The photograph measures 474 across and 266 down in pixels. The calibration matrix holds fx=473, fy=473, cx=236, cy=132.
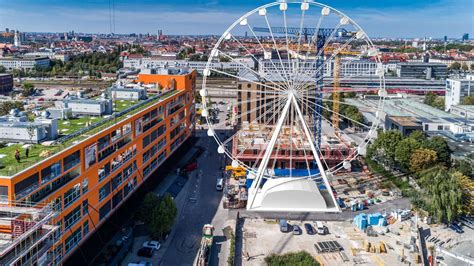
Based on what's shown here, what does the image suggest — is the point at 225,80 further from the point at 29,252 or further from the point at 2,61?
the point at 29,252

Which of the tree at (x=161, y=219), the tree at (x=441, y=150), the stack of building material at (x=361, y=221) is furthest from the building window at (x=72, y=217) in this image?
the tree at (x=441, y=150)

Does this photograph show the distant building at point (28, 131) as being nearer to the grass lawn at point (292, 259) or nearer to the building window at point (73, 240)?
the building window at point (73, 240)

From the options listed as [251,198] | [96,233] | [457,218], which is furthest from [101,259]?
[457,218]

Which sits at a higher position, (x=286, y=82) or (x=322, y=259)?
(x=286, y=82)

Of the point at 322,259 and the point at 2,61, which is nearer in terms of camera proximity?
the point at 322,259

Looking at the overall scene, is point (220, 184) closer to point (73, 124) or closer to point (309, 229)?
point (309, 229)

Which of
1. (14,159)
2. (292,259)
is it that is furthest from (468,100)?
(14,159)

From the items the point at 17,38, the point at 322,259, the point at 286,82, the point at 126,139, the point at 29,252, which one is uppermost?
the point at 17,38
